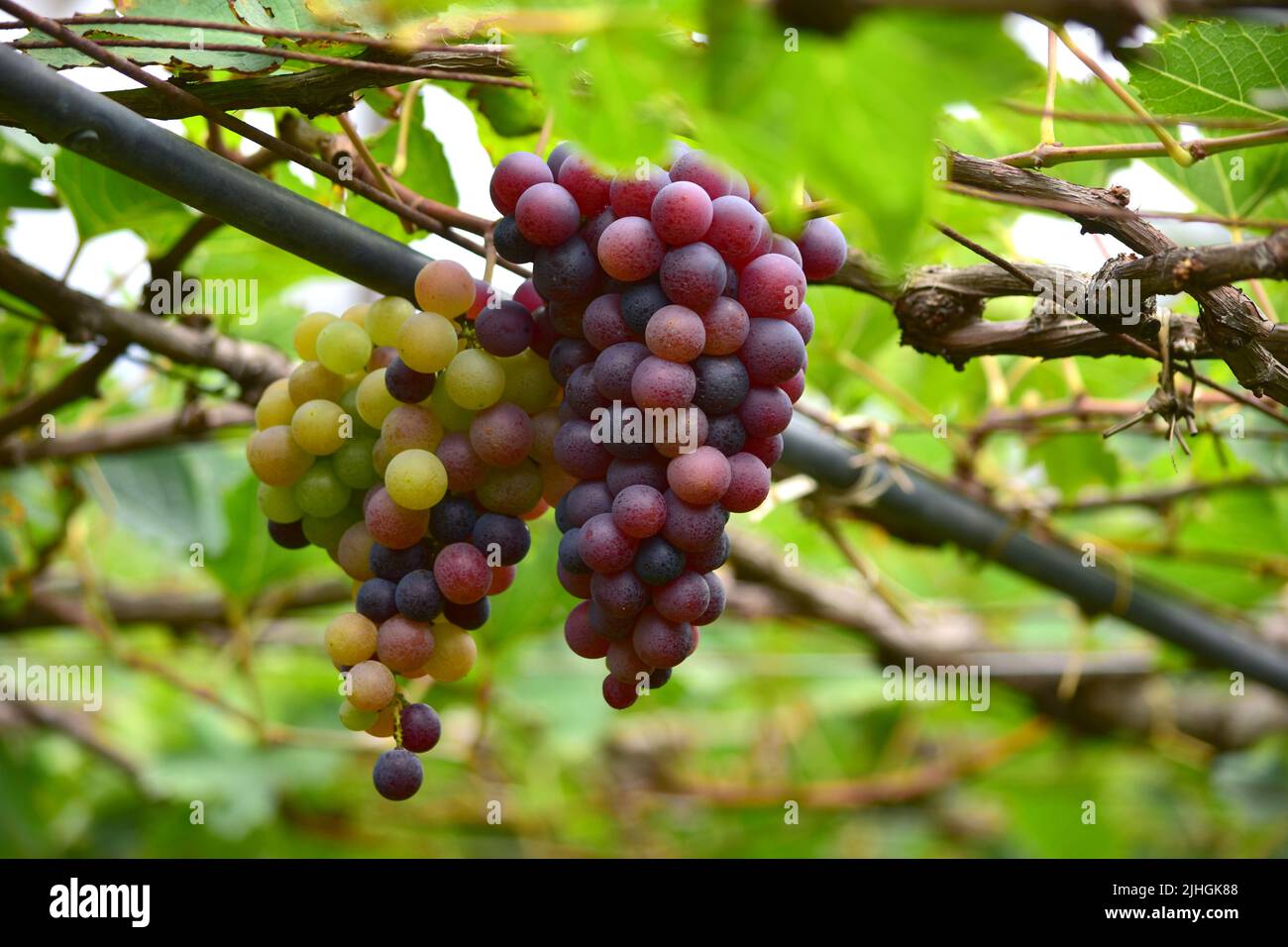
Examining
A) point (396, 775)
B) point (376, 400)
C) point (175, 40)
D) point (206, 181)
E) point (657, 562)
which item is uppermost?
point (175, 40)

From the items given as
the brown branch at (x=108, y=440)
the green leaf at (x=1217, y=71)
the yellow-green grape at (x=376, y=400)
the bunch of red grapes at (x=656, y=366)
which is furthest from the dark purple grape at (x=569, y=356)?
the brown branch at (x=108, y=440)

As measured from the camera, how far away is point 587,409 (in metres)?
0.56

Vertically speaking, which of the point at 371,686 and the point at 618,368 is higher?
the point at 618,368

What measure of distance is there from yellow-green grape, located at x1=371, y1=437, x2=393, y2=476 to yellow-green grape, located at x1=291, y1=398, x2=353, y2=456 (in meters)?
0.02

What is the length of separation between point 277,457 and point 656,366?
0.86ft

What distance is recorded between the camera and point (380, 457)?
2.02 feet

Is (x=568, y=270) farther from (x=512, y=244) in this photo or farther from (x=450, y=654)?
(x=450, y=654)

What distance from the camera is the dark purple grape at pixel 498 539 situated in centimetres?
60

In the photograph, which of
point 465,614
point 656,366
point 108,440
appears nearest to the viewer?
point 656,366

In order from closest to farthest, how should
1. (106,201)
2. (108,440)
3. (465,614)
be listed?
(465,614)
(106,201)
(108,440)

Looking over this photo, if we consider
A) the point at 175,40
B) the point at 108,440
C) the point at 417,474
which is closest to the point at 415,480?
the point at 417,474

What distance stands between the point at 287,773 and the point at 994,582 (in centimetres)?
140

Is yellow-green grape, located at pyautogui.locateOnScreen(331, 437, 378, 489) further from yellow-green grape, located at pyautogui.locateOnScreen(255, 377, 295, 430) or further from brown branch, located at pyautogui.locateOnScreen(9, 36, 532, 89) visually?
brown branch, located at pyautogui.locateOnScreen(9, 36, 532, 89)
